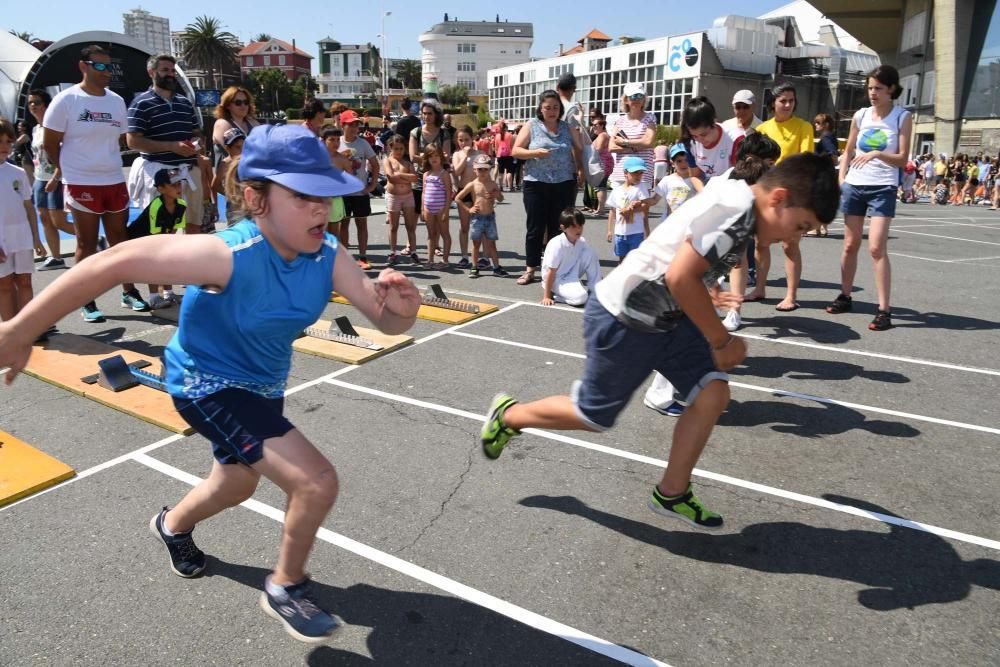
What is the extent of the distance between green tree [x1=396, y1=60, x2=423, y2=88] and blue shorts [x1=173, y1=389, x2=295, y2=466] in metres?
161

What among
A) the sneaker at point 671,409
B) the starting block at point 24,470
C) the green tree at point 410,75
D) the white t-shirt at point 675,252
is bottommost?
the starting block at point 24,470

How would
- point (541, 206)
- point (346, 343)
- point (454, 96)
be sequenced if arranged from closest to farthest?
point (346, 343) → point (541, 206) → point (454, 96)

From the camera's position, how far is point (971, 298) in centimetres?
826

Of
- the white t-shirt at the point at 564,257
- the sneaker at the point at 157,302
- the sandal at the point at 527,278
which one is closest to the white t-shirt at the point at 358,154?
the sandal at the point at 527,278

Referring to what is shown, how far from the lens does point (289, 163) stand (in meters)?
2.21

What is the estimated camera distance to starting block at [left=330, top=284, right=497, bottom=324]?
7062 mm

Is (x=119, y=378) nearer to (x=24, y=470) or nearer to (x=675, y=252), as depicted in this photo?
(x=24, y=470)

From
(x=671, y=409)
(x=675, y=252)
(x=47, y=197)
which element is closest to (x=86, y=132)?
(x=47, y=197)

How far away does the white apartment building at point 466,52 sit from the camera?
150250 mm

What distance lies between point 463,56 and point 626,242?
15617 cm

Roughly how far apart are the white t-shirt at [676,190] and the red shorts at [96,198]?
5301mm

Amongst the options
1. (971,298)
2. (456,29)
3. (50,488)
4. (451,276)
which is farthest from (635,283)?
(456,29)

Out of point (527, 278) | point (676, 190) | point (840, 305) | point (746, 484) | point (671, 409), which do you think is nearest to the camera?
point (746, 484)

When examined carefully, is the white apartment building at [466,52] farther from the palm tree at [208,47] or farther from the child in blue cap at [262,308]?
the child in blue cap at [262,308]
